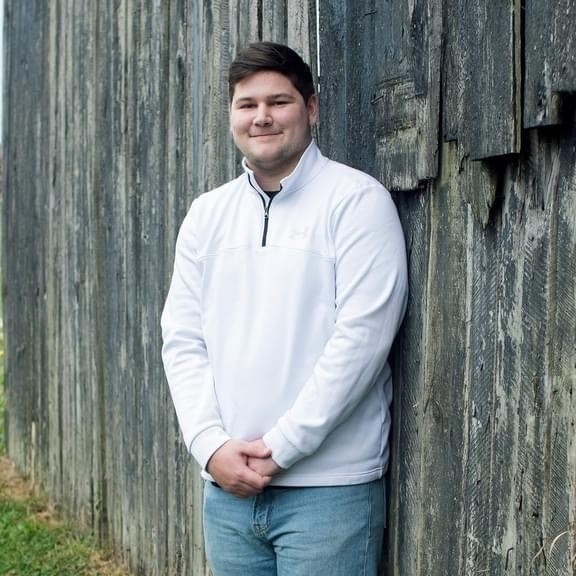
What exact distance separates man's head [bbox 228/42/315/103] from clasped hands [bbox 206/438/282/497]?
40.2 inches

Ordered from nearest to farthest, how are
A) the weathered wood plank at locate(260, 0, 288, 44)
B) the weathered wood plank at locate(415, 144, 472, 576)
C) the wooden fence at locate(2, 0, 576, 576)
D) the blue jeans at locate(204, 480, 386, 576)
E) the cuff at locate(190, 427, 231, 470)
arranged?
1. the wooden fence at locate(2, 0, 576, 576)
2. the weathered wood plank at locate(415, 144, 472, 576)
3. the blue jeans at locate(204, 480, 386, 576)
4. the cuff at locate(190, 427, 231, 470)
5. the weathered wood plank at locate(260, 0, 288, 44)

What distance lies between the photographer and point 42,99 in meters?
6.40

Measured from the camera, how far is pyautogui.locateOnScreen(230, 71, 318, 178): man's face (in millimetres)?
3062

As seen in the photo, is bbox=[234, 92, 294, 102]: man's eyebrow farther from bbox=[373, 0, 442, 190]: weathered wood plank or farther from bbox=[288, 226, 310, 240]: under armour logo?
bbox=[288, 226, 310, 240]: under armour logo

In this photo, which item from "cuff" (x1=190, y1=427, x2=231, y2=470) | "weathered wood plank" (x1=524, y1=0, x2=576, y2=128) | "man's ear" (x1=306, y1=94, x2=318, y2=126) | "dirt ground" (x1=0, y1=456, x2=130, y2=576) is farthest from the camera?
"dirt ground" (x1=0, y1=456, x2=130, y2=576)

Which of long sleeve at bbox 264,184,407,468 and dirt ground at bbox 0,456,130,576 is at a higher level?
long sleeve at bbox 264,184,407,468

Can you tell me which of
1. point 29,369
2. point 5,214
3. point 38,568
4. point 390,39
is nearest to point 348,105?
point 390,39

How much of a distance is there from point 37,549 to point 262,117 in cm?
342

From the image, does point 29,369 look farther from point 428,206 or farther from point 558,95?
point 558,95

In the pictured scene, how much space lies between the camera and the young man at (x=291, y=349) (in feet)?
9.47

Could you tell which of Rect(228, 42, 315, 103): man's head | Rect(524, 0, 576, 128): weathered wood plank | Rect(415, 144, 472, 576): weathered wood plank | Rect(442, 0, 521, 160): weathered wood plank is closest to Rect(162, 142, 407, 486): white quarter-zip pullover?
Rect(415, 144, 472, 576): weathered wood plank

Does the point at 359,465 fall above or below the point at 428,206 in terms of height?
below

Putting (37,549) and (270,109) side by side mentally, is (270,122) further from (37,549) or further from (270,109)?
(37,549)

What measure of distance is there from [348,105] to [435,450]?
110 centimetres
